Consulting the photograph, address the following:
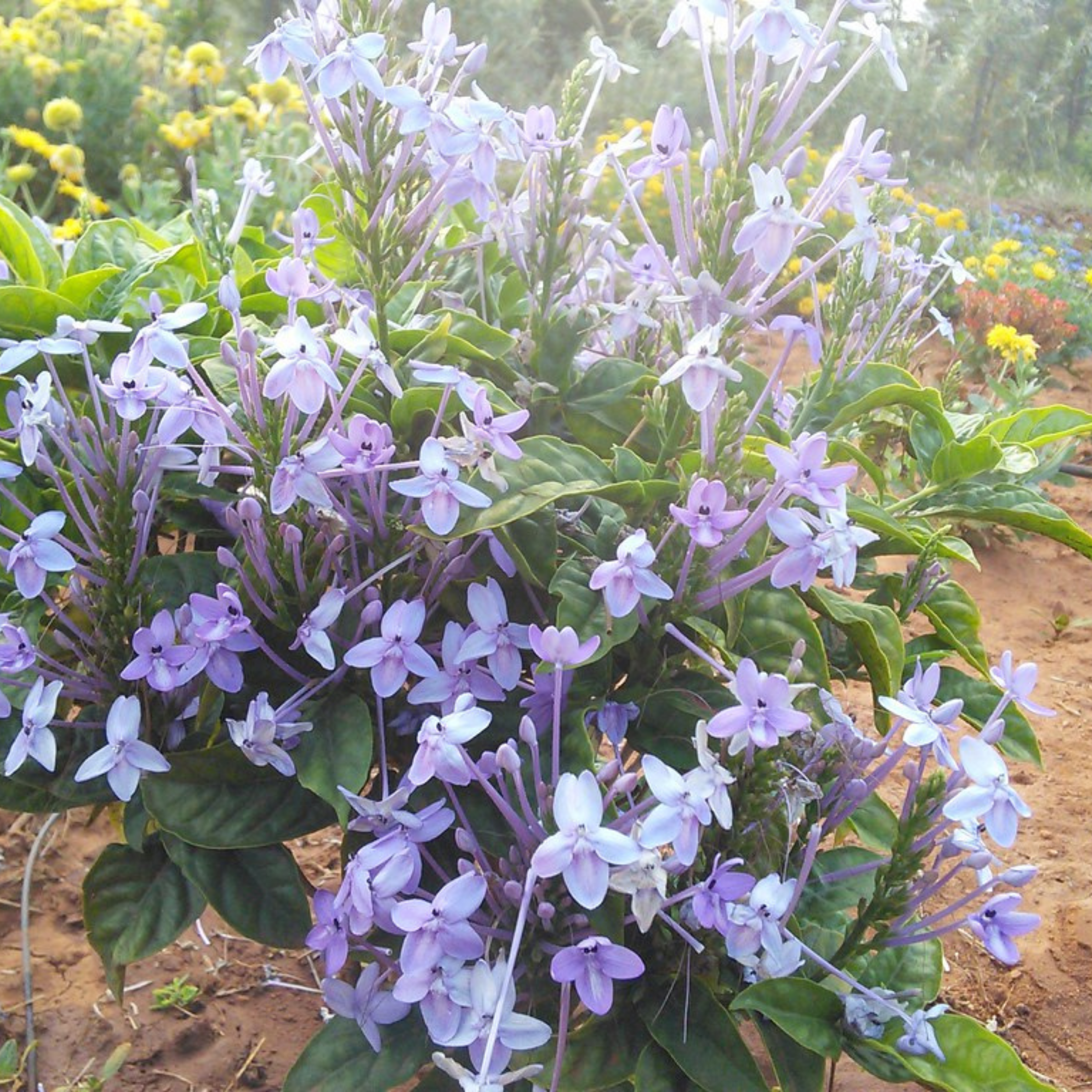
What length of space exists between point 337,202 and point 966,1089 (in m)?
1.07

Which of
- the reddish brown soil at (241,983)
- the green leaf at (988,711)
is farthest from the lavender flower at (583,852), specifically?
the reddish brown soil at (241,983)

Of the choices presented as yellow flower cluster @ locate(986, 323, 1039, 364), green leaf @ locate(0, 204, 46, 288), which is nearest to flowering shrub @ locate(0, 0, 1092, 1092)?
green leaf @ locate(0, 204, 46, 288)

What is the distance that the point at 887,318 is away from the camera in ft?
5.44

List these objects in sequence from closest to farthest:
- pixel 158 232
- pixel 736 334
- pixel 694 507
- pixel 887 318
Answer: pixel 694 507
pixel 736 334
pixel 887 318
pixel 158 232

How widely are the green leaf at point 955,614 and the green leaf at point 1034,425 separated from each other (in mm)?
242

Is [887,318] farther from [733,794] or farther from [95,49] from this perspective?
[95,49]

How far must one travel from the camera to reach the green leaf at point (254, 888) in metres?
1.28

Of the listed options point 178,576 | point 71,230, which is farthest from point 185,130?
point 178,576

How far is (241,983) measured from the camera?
213cm

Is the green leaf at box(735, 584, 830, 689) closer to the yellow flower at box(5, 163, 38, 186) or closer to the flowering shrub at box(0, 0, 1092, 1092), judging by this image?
the flowering shrub at box(0, 0, 1092, 1092)

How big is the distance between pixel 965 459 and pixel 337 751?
2.78 ft

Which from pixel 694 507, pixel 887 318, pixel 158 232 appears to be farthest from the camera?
pixel 158 232

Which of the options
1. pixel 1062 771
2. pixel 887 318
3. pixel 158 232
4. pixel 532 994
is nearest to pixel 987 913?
pixel 532 994

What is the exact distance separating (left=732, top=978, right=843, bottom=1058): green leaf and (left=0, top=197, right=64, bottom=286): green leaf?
122 cm
